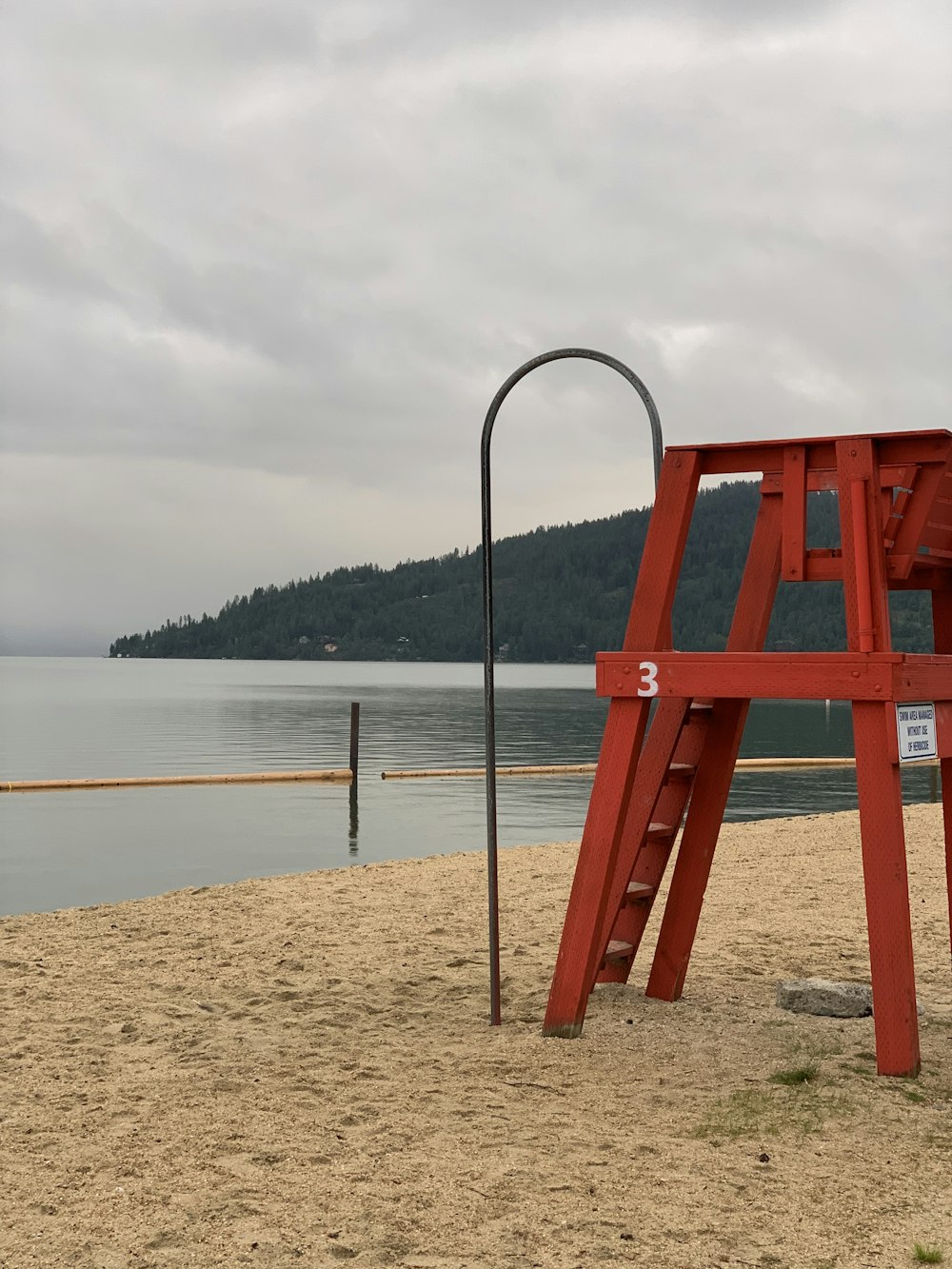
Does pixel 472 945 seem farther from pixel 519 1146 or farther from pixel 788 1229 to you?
pixel 788 1229

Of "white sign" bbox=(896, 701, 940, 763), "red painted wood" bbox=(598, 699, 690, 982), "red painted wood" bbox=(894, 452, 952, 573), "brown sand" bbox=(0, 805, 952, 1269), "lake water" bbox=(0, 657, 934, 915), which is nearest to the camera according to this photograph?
"brown sand" bbox=(0, 805, 952, 1269)

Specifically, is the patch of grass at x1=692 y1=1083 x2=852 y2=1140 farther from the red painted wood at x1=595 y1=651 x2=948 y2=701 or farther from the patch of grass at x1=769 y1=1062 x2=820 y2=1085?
the red painted wood at x1=595 y1=651 x2=948 y2=701

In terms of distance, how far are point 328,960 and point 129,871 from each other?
949 cm

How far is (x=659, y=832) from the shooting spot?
247 inches

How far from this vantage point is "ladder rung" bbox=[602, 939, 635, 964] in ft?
21.3

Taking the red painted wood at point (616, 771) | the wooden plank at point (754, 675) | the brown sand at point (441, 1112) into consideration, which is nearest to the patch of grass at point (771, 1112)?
→ the brown sand at point (441, 1112)

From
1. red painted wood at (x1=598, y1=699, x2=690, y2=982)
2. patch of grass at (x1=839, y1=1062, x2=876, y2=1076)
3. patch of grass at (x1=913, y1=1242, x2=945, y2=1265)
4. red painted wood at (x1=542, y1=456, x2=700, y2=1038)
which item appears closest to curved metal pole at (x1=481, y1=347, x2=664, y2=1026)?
red painted wood at (x1=542, y1=456, x2=700, y2=1038)

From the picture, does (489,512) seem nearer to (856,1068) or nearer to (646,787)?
(646,787)

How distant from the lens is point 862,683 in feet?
16.9

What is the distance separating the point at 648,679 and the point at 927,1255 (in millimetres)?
2488

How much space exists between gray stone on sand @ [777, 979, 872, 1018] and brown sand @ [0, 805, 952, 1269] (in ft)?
0.40

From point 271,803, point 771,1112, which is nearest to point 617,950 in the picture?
point 771,1112

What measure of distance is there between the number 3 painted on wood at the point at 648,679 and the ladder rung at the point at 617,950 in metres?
1.59

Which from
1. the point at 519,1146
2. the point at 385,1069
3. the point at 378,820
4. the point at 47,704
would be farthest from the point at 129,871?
the point at 47,704
